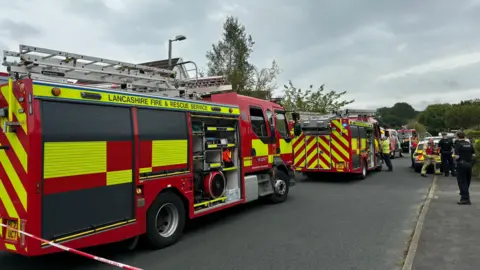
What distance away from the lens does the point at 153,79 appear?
287 inches

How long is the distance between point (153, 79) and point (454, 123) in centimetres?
6410

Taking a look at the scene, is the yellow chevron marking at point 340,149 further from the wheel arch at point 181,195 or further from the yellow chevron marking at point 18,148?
the yellow chevron marking at point 18,148

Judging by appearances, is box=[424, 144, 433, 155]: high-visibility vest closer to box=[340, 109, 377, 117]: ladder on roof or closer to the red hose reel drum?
box=[340, 109, 377, 117]: ladder on roof

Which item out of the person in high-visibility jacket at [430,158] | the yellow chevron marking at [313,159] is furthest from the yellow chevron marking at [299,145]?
the person in high-visibility jacket at [430,158]

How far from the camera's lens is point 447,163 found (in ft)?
52.9

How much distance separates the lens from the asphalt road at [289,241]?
18.2 ft

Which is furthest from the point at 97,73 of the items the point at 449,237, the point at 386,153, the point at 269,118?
the point at 386,153

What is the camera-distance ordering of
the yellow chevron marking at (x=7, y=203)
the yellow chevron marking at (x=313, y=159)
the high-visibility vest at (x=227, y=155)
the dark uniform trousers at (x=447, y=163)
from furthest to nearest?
1. the dark uniform trousers at (x=447, y=163)
2. the yellow chevron marking at (x=313, y=159)
3. the high-visibility vest at (x=227, y=155)
4. the yellow chevron marking at (x=7, y=203)

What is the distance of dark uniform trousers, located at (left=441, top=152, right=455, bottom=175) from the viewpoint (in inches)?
634

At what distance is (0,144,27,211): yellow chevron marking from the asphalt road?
52.4 inches

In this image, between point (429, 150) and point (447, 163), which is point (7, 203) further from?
point (429, 150)

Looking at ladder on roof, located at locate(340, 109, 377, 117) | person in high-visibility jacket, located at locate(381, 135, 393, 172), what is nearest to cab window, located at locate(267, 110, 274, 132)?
ladder on roof, located at locate(340, 109, 377, 117)

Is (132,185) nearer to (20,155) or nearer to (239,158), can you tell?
(20,155)

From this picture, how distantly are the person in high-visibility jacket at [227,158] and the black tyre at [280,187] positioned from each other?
7.28 feet
